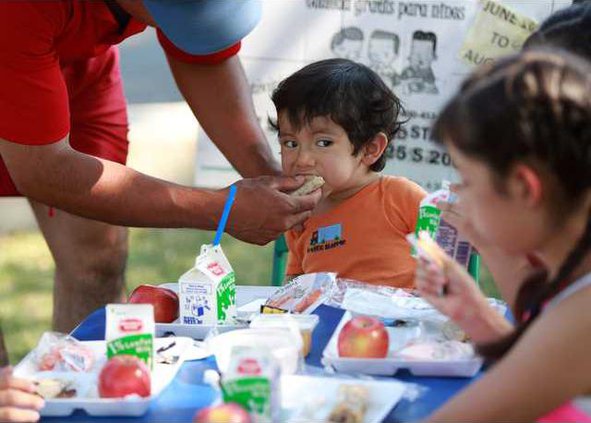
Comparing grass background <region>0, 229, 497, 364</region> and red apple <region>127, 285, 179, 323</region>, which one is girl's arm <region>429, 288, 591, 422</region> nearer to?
red apple <region>127, 285, 179, 323</region>

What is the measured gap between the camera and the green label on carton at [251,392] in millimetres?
1773

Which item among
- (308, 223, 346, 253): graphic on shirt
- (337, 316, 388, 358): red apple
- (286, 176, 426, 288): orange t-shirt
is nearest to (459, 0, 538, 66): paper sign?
(286, 176, 426, 288): orange t-shirt

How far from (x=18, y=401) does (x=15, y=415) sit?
0.10 feet

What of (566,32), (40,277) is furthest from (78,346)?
(40,277)

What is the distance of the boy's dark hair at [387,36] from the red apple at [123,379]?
1.97 metres

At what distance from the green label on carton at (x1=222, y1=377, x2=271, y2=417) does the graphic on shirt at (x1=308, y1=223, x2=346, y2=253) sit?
46.9 inches

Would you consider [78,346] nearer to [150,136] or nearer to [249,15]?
[249,15]

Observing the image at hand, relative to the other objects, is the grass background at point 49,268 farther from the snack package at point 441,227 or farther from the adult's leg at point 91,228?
the snack package at point 441,227

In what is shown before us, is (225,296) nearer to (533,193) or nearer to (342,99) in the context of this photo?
(342,99)

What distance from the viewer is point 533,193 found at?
1602mm

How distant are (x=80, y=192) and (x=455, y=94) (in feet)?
4.23

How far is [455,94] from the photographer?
5.75 feet

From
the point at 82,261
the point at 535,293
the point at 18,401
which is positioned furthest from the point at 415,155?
the point at 18,401

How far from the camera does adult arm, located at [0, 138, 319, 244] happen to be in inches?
107
